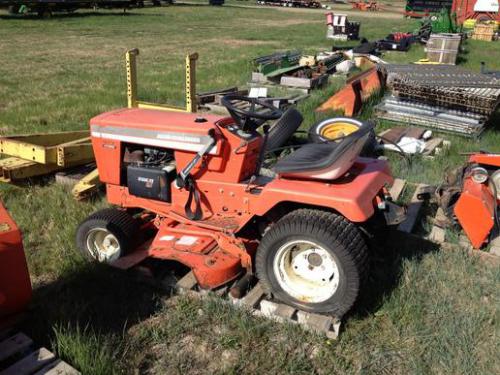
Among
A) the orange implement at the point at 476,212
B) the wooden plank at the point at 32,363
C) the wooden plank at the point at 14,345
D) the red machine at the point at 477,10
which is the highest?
the red machine at the point at 477,10

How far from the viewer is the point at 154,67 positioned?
12070mm

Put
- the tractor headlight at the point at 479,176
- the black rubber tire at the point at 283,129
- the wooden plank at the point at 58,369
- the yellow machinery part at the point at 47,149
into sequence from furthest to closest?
the black rubber tire at the point at 283,129 < the yellow machinery part at the point at 47,149 < the tractor headlight at the point at 479,176 < the wooden plank at the point at 58,369

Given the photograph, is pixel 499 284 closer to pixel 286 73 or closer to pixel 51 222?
pixel 51 222

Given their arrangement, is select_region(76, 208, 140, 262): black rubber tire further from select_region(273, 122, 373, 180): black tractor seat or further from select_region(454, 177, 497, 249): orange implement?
select_region(454, 177, 497, 249): orange implement

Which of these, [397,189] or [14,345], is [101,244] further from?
[397,189]

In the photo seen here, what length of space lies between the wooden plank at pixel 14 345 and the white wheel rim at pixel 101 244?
962 millimetres

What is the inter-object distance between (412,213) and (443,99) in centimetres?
308

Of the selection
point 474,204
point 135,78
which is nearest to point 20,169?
point 135,78

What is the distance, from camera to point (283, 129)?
4.90m

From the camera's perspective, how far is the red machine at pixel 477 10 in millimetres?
24203

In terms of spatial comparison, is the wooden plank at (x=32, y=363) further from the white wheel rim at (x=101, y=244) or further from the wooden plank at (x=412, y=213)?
the wooden plank at (x=412, y=213)

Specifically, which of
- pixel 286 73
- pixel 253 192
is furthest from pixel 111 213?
pixel 286 73

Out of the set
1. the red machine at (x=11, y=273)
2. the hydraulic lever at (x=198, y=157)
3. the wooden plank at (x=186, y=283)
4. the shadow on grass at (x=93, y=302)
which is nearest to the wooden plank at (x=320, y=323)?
the wooden plank at (x=186, y=283)

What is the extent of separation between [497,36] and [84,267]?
73.5 ft
